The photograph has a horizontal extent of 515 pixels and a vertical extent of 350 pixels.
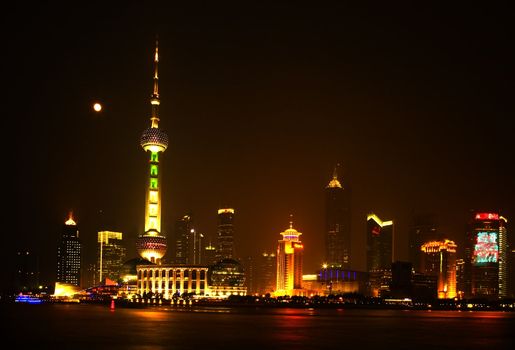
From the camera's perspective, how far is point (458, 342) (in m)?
85.9

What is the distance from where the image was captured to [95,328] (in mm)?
99375

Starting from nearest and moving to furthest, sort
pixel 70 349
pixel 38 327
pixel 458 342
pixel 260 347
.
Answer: pixel 70 349 → pixel 260 347 → pixel 458 342 → pixel 38 327

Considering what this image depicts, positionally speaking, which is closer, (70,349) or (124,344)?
(70,349)

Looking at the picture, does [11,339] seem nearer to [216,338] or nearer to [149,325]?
[216,338]

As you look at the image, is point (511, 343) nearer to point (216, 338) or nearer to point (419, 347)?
point (419, 347)

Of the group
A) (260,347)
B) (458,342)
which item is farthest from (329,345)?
(458,342)

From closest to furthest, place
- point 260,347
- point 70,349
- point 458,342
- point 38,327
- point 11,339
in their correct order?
point 70,349 → point 260,347 → point 11,339 → point 458,342 → point 38,327

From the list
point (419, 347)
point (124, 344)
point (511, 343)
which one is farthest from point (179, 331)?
point (511, 343)

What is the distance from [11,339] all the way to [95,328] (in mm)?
21588

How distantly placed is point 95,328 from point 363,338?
3684 centimetres

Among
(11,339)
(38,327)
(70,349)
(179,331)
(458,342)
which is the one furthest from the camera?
(38,327)

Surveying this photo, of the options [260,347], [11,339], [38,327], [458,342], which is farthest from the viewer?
[38,327]

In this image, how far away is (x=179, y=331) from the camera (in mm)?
93438

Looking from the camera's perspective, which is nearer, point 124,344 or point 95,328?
point 124,344
